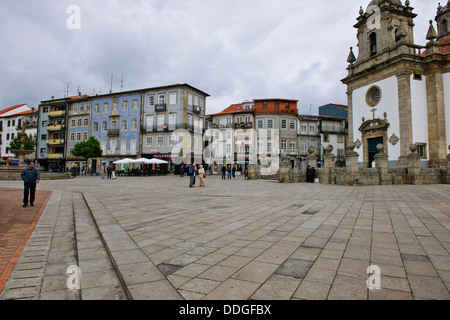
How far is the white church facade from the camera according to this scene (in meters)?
20.3

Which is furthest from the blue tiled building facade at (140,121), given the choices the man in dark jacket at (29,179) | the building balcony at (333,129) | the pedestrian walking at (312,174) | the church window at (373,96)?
the man in dark jacket at (29,179)

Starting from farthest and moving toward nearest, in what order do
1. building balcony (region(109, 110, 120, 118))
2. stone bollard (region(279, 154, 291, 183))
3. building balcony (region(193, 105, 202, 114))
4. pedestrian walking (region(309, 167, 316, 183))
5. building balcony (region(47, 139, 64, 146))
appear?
building balcony (region(47, 139, 64, 146)) → building balcony (region(109, 110, 120, 118)) → building balcony (region(193, 105, 202, 114)) → stone bollard (region(279, 154, 291, 183)) → pedestrian walking (region(309, 167, 316, 183))

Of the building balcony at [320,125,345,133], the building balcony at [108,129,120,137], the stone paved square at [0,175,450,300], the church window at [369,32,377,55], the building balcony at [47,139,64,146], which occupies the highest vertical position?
the church window at [369,32,377,55]

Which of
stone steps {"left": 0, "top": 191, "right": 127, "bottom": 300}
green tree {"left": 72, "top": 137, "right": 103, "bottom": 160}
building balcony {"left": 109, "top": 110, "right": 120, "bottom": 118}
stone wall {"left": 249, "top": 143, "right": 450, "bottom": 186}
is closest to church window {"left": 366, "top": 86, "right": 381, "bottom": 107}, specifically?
stone wall {"left": 249, "top": 143, "right": 450, "bottom": 186}

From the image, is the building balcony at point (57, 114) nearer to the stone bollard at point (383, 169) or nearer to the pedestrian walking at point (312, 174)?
the pedestrian walking at point (312, 174)

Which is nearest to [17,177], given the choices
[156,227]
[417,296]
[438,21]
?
[156,227]

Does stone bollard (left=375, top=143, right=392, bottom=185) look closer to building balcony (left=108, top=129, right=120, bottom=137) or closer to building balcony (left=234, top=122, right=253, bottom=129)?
building balcony (left=234, top=122, right=253, bottom=129)

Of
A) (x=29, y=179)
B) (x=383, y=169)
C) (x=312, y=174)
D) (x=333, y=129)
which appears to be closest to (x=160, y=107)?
(x=312, y=174)

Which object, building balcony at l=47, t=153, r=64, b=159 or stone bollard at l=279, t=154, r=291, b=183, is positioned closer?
stone bollard at l=279, t=154, r=291, b=183

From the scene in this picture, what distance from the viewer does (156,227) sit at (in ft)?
16.0

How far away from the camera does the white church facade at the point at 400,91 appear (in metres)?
20.3

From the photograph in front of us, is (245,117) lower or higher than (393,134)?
higher
